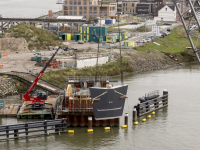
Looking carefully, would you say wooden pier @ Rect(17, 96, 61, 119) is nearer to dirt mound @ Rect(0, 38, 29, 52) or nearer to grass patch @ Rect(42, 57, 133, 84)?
grass patch @ Rect(42, 57, 133, 84)

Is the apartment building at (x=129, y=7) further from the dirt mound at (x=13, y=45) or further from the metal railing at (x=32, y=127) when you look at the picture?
the metal railing at (x=32, y=127)

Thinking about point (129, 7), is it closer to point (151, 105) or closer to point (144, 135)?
point (151, 105)

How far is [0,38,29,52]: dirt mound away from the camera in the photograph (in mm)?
52125

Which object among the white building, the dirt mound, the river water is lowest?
the river water

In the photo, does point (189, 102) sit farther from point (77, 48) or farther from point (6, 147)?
point (77, 48)

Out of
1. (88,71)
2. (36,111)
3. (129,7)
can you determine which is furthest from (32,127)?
(129,7)

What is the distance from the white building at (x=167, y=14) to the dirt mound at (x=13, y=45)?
49180 millimetres

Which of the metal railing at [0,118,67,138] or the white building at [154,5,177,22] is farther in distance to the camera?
the white building at [154,5,177,22]

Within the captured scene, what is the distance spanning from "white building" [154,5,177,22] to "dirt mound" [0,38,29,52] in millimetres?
49180

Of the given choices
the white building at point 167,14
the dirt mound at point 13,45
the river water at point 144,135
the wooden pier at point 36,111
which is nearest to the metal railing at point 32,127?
the river water at point 144,135

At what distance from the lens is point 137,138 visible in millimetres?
25844

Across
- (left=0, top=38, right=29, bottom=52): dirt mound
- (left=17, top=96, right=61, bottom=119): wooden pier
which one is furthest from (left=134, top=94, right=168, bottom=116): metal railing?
(left=0, top=38, right=29, bottom=52): dirt mound

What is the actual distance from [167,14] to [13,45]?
50.8 meters

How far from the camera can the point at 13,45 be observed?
52438 millimetres
